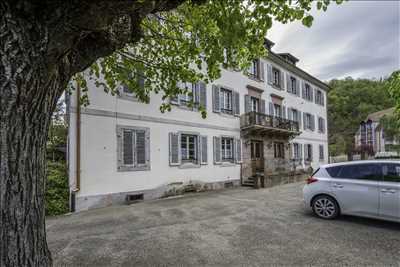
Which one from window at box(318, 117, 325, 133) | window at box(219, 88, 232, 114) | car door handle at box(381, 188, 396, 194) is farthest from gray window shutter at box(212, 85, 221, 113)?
window at box(318, 117, 325, 133)

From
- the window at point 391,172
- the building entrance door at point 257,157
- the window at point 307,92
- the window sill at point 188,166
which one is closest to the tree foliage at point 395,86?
the window at point 391,172

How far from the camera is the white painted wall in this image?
7.98 metres

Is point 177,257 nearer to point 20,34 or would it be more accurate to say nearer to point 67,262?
point 67,262

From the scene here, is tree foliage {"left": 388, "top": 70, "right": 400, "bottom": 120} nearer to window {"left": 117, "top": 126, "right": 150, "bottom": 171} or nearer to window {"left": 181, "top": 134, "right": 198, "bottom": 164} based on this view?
window {"left": 181, "top": 134, "right": 198, "bottom": 164}

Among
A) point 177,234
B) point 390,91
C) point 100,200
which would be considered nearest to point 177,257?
point 177,234

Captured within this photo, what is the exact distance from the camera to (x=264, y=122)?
563 inches

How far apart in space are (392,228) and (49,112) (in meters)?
6.71

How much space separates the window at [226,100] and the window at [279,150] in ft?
17.4

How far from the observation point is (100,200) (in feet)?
26.6

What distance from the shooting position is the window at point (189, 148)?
35.9 ft

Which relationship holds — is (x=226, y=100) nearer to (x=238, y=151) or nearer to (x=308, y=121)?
(x=238, y=151)

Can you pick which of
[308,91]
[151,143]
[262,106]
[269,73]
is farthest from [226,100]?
[308,91]

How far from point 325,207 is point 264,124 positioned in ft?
29.0

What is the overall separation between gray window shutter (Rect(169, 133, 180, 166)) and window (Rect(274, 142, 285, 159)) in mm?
8653
